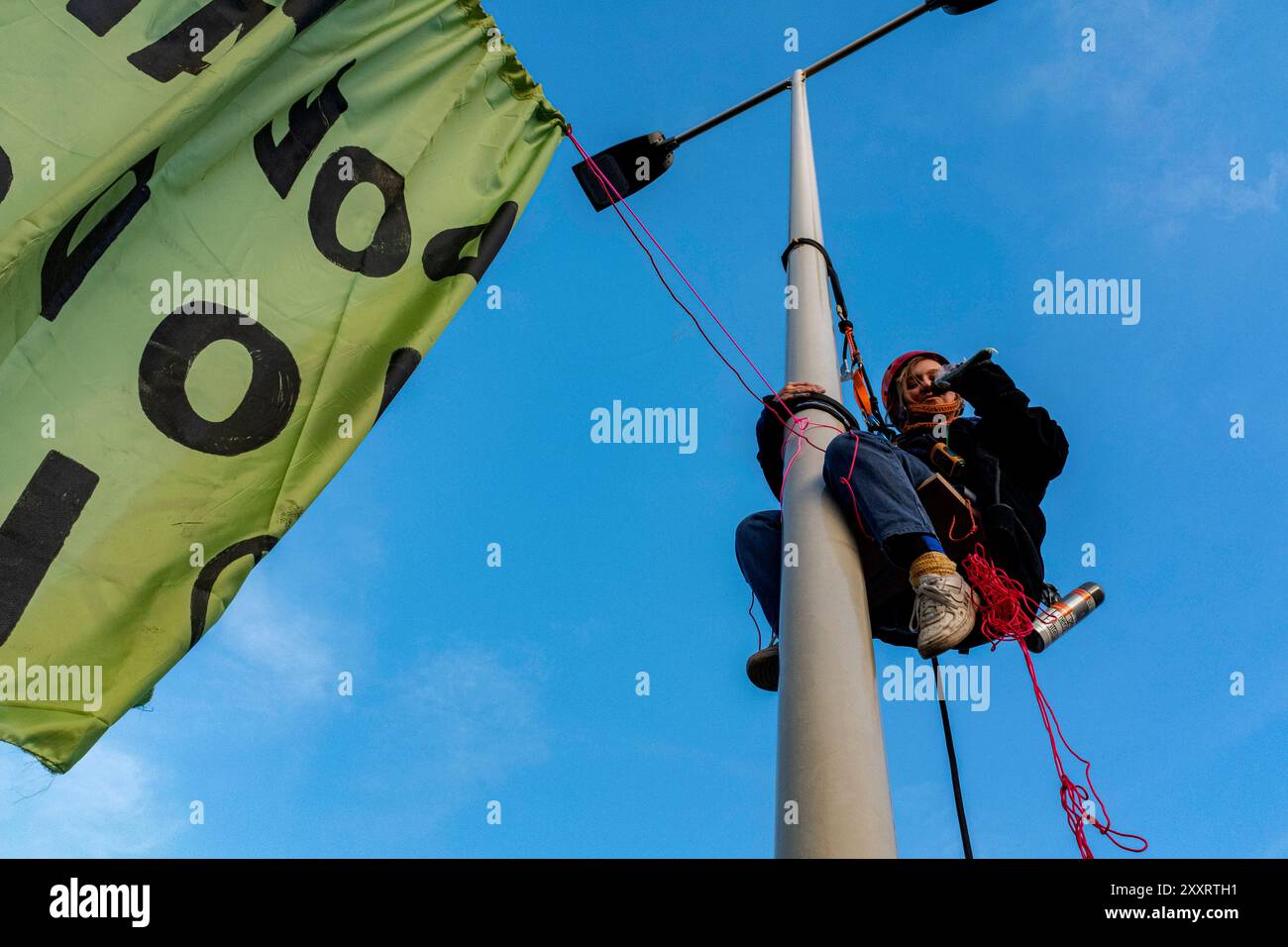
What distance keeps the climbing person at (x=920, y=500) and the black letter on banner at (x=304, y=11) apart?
1.88 m

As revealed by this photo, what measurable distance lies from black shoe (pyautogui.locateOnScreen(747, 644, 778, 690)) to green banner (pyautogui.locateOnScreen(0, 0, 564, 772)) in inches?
66.5

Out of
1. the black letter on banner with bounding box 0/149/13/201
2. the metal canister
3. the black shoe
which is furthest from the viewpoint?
the black shoe

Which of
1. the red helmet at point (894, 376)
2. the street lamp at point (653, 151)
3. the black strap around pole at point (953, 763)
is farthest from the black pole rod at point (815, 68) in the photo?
the black strap around pole at point (953, 763)

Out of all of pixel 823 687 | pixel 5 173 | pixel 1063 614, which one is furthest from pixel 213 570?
pixel 1063 614

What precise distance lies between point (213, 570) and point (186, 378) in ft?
1.60

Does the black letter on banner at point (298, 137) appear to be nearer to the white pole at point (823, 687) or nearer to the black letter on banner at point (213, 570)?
the black letter on banner at point (213, 570)

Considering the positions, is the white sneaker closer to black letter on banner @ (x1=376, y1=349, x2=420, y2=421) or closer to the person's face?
black letter on banner @ (x1=376, y1=349, x2=420, y2=421)

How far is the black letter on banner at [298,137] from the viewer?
319 cm

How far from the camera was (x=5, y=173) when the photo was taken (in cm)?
264

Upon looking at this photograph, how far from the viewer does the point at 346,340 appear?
310 cm

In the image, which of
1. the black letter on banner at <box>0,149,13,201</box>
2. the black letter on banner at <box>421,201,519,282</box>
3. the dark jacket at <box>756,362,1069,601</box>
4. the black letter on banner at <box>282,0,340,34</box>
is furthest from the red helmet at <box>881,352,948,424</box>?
the black letter on banner at <box>0,149,13,201</box>

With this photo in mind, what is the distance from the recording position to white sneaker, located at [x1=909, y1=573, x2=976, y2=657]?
124 inches
